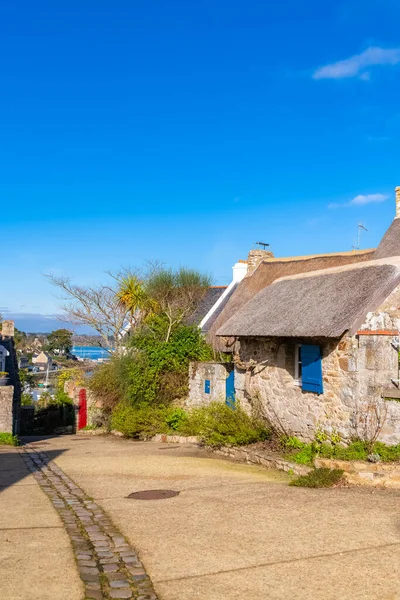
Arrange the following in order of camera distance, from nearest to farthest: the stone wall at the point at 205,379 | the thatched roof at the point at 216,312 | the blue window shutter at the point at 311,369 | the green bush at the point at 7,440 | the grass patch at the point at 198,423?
the blue window shutter at the point at 311,369, the grass patch at the point at 198,423, the green bush at the point at 7,440, the stone wall at the point at 205,379, the thatched roof at the point at 216,312

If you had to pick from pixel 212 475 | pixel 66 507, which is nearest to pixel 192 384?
pixel 212 475

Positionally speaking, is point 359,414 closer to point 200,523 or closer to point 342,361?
point 342,361

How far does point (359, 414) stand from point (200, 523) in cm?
468

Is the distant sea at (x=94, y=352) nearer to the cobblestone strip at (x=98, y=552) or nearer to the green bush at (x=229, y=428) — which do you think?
the green bush at (x=229, y=428)

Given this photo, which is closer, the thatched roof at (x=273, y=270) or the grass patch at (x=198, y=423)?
the grass patch at (x=198, y=423)

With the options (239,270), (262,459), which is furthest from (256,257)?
(262,459)

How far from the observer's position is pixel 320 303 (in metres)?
12.1

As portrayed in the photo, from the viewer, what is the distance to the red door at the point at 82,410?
1005 inches

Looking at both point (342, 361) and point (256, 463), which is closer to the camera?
point (342, 361)

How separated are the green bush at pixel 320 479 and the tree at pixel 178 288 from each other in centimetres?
1565

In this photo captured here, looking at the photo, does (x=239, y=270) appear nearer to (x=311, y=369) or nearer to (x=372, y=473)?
(x=311, y=369)

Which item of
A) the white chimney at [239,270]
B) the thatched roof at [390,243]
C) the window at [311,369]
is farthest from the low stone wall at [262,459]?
the white chimney at [239,270]

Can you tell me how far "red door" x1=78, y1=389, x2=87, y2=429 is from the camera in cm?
2553

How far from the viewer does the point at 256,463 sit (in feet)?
39.4
